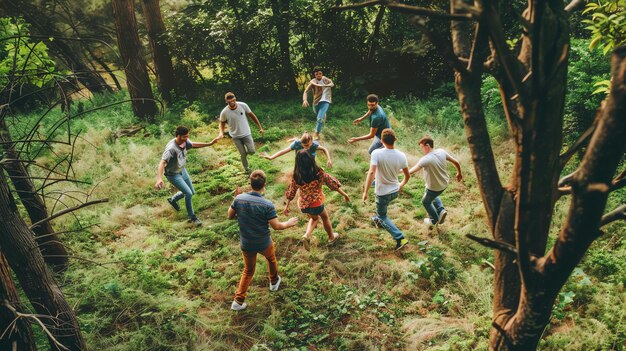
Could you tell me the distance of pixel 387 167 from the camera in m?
6.10

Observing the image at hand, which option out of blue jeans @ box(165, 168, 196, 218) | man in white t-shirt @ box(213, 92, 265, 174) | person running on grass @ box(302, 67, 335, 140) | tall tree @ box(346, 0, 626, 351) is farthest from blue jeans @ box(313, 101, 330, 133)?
tall tree @ box(346, 0, 626, 351)

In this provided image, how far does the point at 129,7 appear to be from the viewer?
12.4 meters

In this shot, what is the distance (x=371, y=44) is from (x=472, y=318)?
37.5ft

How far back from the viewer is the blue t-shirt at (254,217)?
5.02m

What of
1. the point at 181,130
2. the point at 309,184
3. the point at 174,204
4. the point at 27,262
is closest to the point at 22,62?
the point at 181,130

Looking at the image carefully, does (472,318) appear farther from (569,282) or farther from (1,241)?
(1,241)

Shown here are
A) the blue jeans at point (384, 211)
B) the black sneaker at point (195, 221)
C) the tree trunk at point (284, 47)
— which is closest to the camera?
the blue jeans at point (384, 211)

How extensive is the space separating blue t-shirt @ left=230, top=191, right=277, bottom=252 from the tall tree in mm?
3143

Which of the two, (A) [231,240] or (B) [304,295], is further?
(A) [231,240]

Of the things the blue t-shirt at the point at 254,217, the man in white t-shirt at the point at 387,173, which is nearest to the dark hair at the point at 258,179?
the blue t-shirt at the point at 254,217

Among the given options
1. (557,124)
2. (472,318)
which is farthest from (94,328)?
(557,124)

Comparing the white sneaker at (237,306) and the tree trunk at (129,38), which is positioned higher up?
the tree trunk at (129,38)

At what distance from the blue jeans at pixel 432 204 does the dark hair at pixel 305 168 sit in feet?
6.42

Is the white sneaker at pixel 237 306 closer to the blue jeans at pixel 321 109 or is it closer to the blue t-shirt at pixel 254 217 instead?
the blue t-shirt at pixel 254 217
